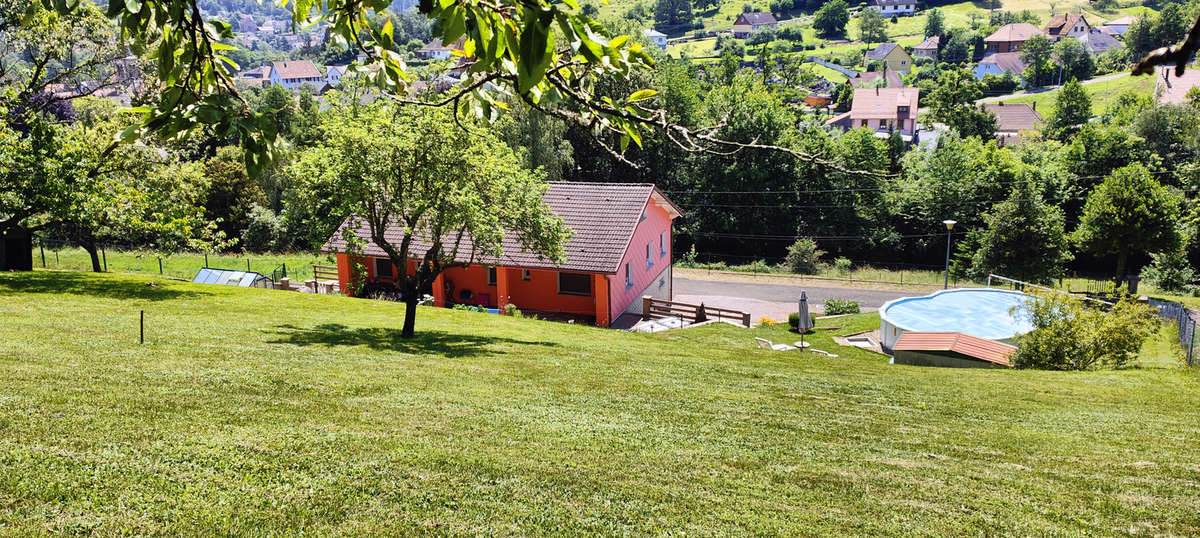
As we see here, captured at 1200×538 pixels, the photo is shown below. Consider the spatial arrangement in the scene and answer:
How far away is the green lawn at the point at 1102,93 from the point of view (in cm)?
10363

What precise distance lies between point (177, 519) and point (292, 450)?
3.78 ft

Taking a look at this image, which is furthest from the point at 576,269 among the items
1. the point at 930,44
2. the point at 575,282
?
the point at 930,44

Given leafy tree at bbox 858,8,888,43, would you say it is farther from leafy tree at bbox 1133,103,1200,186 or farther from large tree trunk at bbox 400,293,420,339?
large tree trunk at bbox 400,293,420,339

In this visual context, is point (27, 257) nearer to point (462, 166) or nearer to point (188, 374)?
point (462, 166)

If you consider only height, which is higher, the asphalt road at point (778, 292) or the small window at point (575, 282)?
the small window at point (575, 282)

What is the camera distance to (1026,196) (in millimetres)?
41031

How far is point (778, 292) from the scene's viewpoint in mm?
41812

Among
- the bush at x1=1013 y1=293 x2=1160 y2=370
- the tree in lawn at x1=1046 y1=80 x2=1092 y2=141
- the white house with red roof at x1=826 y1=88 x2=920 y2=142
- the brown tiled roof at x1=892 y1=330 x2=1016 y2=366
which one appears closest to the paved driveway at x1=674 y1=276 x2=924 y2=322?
the brown tiled roof at x1=892 y1=330 x2=1016 y2=366

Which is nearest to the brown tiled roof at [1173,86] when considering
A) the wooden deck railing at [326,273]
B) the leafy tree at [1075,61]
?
the leafy tree at [1075,61]

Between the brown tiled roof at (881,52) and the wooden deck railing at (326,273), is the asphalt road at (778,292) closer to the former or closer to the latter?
the wooden deck railing at (326,273)

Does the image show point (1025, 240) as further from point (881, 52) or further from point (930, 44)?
point (930, 44)

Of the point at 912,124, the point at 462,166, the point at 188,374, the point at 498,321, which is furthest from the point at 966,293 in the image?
the point at 912,124

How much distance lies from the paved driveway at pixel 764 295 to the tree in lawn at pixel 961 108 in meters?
49.5

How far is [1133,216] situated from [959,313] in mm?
15825
